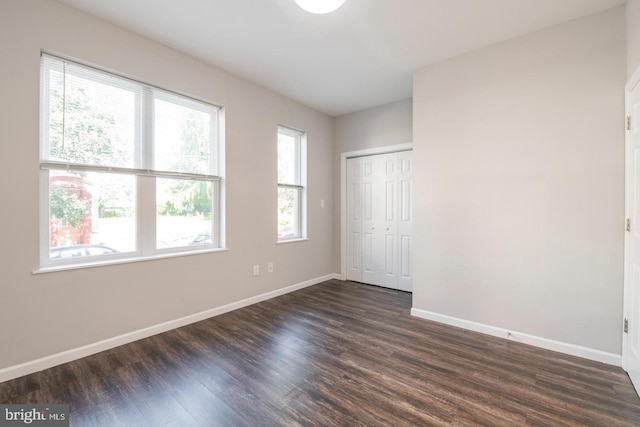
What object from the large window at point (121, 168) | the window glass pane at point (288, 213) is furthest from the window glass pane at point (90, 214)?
the window glass pane at point (288, 213)

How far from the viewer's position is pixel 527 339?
2.49m

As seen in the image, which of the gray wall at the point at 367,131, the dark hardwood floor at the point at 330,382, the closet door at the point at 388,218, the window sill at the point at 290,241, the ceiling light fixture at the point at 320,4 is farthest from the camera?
the closet door at the point at 388,218

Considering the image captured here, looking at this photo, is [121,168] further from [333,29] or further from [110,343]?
[333,29]

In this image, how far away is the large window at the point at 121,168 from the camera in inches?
85.7

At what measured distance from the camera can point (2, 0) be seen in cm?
189

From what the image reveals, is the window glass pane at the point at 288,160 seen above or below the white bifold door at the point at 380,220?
above

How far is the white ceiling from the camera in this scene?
84.6 inches

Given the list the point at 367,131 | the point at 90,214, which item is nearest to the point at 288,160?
the point at 367,131

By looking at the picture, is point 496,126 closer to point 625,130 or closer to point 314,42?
point 625,130

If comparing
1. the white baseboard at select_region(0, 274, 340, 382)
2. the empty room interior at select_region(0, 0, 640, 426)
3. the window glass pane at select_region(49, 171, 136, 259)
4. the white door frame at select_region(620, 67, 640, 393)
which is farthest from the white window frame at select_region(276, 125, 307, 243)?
the white door frame at select_region(620, 67, 640, 393)

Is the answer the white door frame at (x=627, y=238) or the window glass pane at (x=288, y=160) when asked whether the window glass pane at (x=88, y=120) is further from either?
the white door frame at (x=627, y=238)

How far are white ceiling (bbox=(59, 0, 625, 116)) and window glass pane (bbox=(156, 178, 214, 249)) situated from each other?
137cm

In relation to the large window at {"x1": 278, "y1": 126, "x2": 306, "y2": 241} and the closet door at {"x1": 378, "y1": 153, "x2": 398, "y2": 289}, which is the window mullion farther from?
the closet door at {"x1": 378, "y1": 153, "x2": 398, "y2": 289}

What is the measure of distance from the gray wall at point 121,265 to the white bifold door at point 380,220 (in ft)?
4.03
